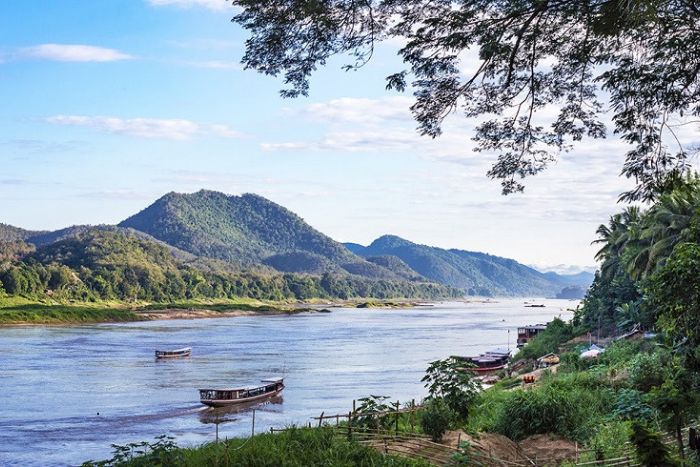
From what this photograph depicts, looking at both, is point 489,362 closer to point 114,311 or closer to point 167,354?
point 167,354

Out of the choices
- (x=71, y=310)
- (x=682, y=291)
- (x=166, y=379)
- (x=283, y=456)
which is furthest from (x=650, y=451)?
(x=71, y=310)

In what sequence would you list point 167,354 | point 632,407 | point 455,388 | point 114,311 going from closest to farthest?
1. point 455,388
2. point 632,407
3. point 167,354
4. point 114,311

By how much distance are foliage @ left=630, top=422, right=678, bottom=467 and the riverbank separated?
86.8 meters

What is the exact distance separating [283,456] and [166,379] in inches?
1336

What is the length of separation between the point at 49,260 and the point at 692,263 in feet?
467

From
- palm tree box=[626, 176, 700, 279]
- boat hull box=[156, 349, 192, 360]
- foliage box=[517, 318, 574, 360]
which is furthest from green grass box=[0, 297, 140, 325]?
palm tree box=[626, 176, 700, 279]

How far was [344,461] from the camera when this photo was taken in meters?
12.7

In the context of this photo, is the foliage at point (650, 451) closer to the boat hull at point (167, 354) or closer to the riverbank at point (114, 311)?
the boat hull at point (167, 354)

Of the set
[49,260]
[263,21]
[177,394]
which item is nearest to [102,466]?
[263,21]

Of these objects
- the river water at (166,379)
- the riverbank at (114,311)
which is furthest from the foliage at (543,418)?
the riverbank at (114,311)

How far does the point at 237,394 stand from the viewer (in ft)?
121

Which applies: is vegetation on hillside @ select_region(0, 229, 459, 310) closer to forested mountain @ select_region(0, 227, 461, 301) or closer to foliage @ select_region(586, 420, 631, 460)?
forested mountain @ select_region(0, 227, 461, 301)

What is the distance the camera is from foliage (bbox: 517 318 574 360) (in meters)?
50.6

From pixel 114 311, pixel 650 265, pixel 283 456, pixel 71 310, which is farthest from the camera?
pixel 114 311
